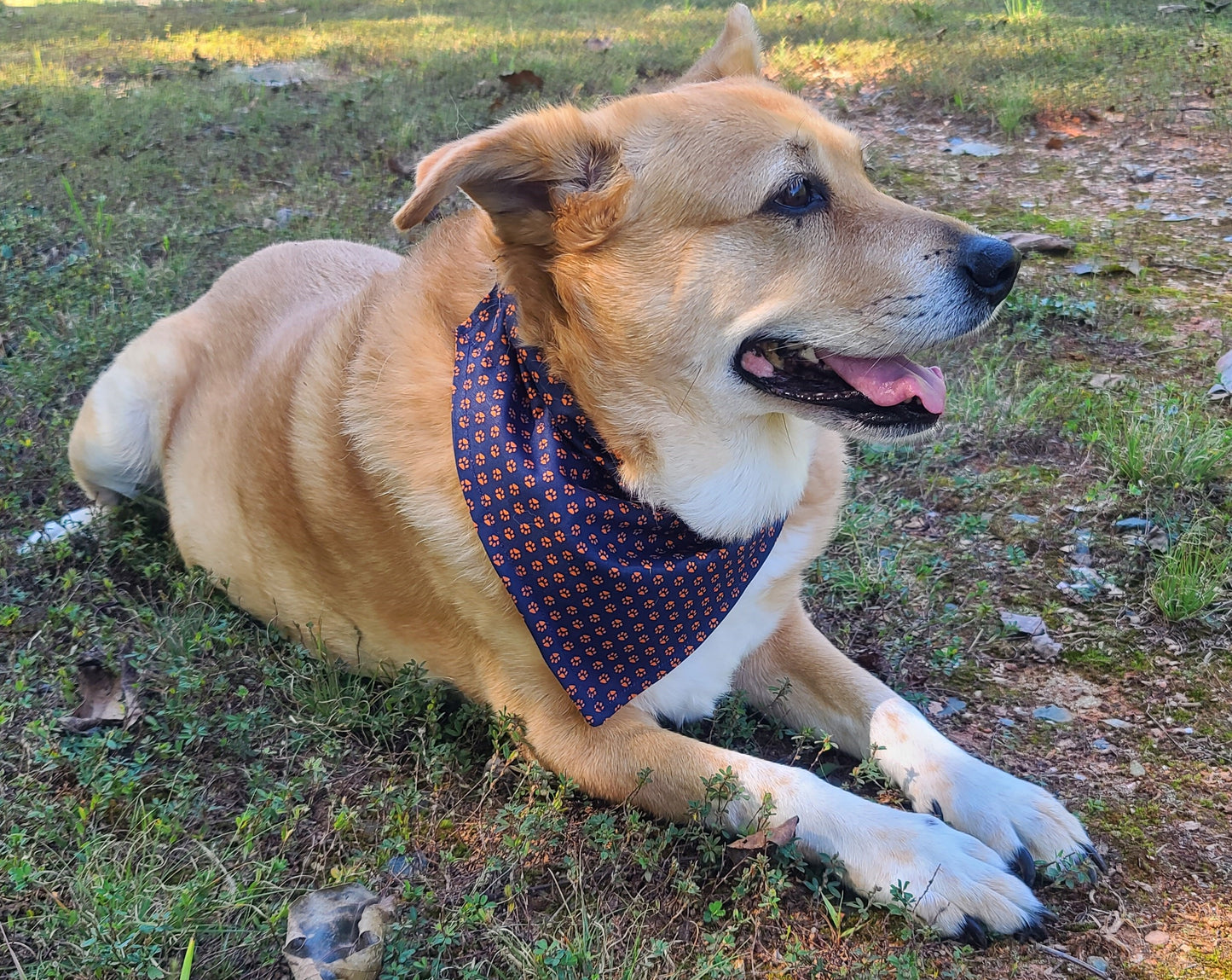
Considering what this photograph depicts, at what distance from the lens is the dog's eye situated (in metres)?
2.18

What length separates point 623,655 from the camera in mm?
2293

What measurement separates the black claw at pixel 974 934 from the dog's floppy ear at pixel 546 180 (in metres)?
1.60

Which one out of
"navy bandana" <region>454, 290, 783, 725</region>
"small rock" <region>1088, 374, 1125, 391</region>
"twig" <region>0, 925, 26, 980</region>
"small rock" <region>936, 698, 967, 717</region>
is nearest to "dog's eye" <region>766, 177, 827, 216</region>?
"navy bandana" <region>454, 290, 783, 725</region>

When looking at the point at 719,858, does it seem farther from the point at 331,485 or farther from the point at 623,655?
the point at 331,485

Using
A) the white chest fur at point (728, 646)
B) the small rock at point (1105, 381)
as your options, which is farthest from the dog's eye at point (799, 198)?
the small rock at point (1105, 381)

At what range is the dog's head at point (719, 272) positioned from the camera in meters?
2.14

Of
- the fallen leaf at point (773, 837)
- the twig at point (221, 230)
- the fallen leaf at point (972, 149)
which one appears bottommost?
the fallen leaf at point (773, 837)

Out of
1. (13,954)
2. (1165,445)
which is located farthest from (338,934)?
(1165,445)

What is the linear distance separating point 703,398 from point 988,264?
0.70 meters

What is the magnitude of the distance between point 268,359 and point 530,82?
4.45m

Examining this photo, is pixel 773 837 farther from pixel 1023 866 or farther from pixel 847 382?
pixel 847 382

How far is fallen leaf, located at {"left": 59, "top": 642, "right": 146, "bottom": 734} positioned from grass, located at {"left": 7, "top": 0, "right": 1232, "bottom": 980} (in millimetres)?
37

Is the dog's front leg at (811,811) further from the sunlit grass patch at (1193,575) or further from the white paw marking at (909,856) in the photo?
the sunlit grass patch at (1193,575)

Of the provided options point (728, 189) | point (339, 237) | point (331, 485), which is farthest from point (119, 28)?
point (728, 189)
